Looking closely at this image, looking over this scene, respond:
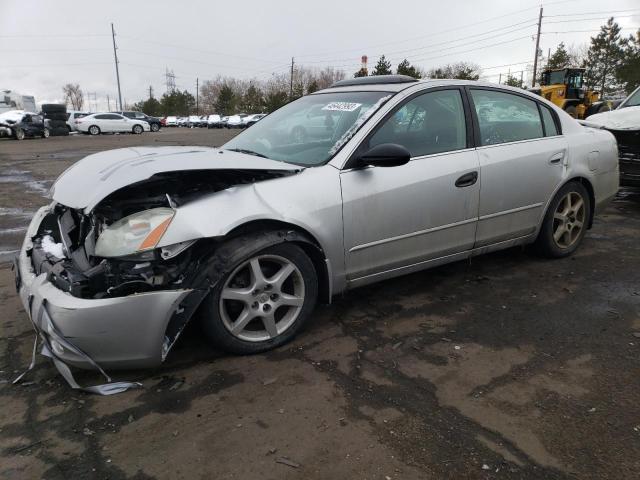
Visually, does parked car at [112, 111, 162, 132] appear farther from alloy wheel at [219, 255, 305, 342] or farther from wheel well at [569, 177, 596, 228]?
alloy wheel at [219, 255, 305, 342]

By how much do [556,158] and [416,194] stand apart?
1.61 metres

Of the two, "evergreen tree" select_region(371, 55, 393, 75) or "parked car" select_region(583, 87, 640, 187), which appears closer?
"parked car" select_region(583, 87, 640, 187)

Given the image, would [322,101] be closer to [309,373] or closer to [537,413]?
[309,373]

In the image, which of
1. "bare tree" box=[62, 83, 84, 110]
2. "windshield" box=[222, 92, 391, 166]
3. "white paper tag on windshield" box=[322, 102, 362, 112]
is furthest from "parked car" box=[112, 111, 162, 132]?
"bare tree" box=[62, 83, 84, 110]

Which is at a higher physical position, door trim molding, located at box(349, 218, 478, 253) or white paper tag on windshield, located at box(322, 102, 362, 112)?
white paper tag on windshield, located at box(322, 102, 362, 112)

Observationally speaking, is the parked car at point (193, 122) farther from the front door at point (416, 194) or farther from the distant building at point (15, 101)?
the front door at point (416, 194)

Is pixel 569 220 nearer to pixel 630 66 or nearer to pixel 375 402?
pixel 375 402

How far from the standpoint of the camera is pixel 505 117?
→ 3.88 m

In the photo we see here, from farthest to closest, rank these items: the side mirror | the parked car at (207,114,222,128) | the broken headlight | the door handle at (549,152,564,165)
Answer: the parked car at (207,114,222,128) < the door handle at (549,152,564,165) < the side mirror < the broken headlight

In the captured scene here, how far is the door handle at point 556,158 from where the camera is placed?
4016 mm

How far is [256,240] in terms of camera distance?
267cm

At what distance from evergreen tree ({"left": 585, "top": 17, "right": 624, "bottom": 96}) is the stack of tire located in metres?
47.4

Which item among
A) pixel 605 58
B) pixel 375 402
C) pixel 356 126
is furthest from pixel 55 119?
pixel 605 58

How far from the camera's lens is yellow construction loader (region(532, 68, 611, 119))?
2111 centimetres
